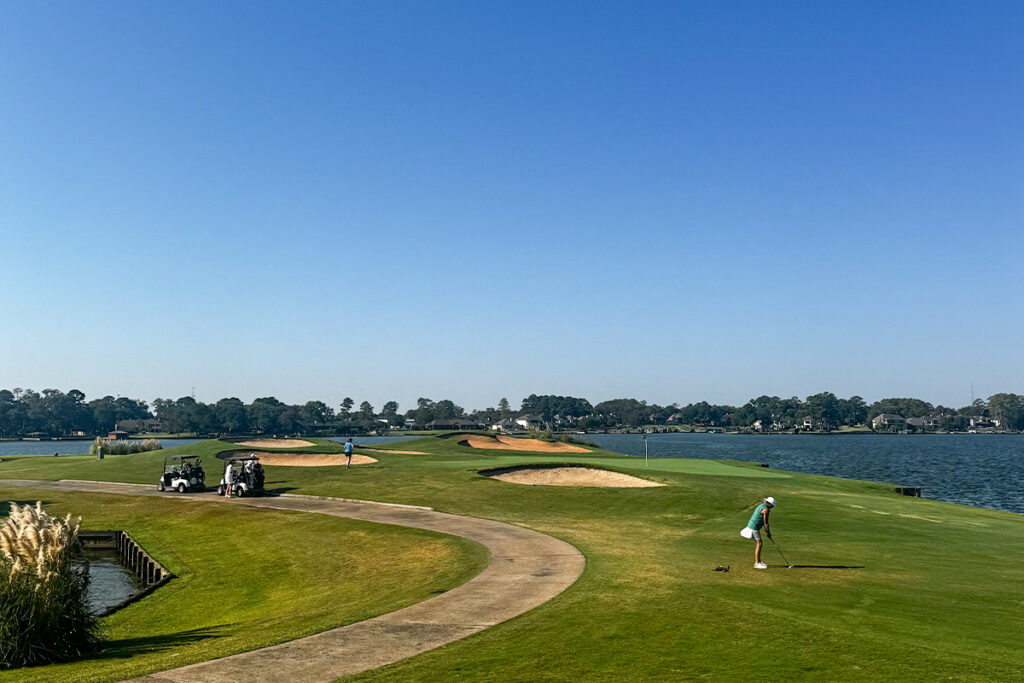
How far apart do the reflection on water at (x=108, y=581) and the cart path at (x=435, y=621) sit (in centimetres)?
1171

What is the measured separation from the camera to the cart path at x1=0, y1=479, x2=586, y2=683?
12.0 m

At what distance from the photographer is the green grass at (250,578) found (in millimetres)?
14602

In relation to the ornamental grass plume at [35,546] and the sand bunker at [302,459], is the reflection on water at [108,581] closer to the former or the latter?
the ornamental grass plume at [35,546]

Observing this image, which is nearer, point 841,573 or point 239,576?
point 841,573

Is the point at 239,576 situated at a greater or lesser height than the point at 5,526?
lesser

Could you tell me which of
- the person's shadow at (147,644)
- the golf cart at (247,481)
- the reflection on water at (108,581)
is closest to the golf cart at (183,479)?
the golf cart at (247,481)

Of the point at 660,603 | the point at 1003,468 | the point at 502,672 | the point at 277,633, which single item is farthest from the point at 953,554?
the point at 1003,468

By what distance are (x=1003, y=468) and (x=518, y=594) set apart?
10863cm

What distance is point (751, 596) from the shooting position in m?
16.6

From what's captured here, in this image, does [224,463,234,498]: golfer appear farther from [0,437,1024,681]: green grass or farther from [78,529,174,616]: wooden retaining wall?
[0,437,1024,681]: green grass

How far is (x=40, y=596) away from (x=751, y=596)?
15549 millimetres

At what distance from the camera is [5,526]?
15469 mm

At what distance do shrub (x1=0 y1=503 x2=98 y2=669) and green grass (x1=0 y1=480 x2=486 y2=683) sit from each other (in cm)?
61

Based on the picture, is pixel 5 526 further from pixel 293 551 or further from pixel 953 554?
pixel 953 554
